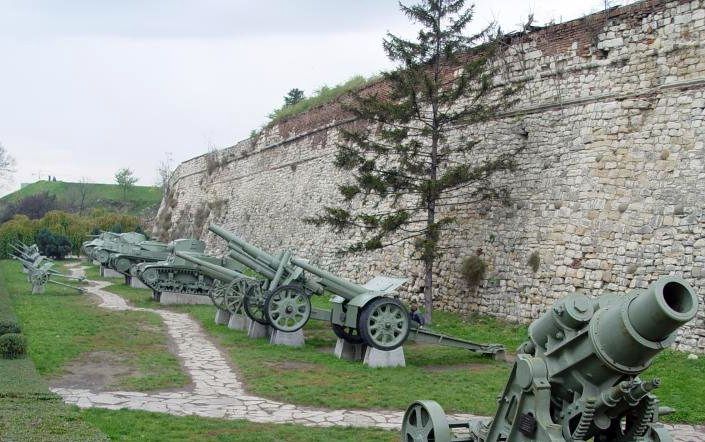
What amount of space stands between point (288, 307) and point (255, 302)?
1.11 m

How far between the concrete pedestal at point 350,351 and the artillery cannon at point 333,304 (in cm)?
12

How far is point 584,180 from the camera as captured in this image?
1229 cm

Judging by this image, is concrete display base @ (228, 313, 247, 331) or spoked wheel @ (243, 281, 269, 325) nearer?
spoked wheel @ (243, 281, 269, 325)

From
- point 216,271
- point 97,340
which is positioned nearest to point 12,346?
point 97,340

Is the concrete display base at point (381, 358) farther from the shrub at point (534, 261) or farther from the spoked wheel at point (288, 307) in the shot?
the shrub at point (534, 261)

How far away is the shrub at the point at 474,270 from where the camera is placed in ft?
45.2

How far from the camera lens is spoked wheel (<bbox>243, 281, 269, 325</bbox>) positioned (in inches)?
463

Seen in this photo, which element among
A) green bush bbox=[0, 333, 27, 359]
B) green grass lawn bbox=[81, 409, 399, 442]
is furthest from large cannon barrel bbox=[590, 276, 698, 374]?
green bush bbox=[0, 333, 27, 359]

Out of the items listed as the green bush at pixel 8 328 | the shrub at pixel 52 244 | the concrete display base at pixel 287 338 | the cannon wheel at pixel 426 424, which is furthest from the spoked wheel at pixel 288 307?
the shrub at pixel 52 244

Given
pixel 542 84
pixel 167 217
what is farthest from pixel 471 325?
pixel 167 217

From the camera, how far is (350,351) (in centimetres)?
1055

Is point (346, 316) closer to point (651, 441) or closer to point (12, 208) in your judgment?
point (651, 441)

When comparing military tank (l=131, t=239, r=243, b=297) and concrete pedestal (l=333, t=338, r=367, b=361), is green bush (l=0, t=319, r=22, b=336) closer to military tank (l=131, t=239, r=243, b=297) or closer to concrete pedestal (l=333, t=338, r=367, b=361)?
concrete pedestal (l=333, t=338, r=367, b=361)

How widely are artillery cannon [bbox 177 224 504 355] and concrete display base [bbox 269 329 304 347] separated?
20 cm
